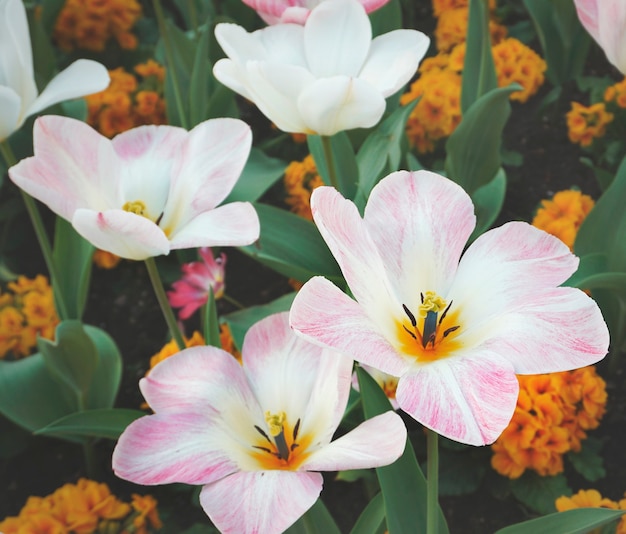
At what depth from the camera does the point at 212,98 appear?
172cm

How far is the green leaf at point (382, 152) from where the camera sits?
1317 millimetres

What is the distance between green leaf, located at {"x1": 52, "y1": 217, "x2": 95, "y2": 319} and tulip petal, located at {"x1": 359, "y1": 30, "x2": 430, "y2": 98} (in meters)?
0.56

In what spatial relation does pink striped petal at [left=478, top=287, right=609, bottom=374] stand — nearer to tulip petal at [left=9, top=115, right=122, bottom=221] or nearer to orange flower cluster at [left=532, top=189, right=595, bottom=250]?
tulip petal at [left=9, top=115, right=122, bottom=221]

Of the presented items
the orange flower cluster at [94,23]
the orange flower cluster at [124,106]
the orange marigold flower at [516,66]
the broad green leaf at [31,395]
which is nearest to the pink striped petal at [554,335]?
the broad green leaf at [31,395]

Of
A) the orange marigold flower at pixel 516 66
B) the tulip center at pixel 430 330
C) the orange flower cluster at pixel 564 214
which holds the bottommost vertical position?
the orange flower cluster at pixel 564 214

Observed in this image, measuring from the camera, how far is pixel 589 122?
185 cm

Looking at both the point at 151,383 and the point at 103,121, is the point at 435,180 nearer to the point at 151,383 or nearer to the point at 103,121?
the point at 151,383

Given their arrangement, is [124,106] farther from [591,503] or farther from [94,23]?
[591,503]

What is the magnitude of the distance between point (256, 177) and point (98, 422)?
0.68 m

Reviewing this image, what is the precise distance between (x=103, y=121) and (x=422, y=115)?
684mm

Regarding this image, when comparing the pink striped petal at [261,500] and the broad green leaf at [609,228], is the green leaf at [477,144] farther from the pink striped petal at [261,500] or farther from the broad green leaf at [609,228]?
the pink striped petal at [261,500]

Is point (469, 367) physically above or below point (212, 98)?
above

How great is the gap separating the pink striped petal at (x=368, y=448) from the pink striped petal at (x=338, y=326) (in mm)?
42

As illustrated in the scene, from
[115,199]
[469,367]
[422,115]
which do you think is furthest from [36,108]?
[422,115]
